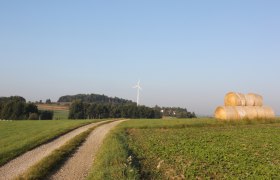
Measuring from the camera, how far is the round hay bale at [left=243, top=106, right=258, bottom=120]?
140ft

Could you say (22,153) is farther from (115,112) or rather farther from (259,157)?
(115,112)

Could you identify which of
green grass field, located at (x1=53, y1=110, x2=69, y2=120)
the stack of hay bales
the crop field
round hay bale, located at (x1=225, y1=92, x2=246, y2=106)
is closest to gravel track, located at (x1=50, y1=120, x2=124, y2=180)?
the crop field

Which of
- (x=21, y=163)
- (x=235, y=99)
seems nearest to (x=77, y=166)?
(x=21, y=163)

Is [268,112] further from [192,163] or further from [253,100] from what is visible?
[192,163]

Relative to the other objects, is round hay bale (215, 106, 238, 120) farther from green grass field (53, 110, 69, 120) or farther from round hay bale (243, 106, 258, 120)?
green grass field (53, 110, 69, 120)

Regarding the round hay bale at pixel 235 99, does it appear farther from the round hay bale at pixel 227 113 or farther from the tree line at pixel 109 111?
the tree line at pixel 109 111

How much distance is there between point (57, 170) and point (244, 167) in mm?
8166

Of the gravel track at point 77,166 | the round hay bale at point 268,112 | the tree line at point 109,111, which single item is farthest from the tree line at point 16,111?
the gravel track at point 77,166

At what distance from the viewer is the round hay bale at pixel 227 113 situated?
4172cm

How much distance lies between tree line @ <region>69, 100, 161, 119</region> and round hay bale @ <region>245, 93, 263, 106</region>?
65.5 m

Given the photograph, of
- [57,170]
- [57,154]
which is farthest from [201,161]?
[57,154]

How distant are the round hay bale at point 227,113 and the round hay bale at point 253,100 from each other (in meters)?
3.17

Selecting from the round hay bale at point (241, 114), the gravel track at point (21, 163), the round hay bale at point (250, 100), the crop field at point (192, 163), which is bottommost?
the gravel track at point (21, 163)

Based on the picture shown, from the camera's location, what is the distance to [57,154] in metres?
19.0
